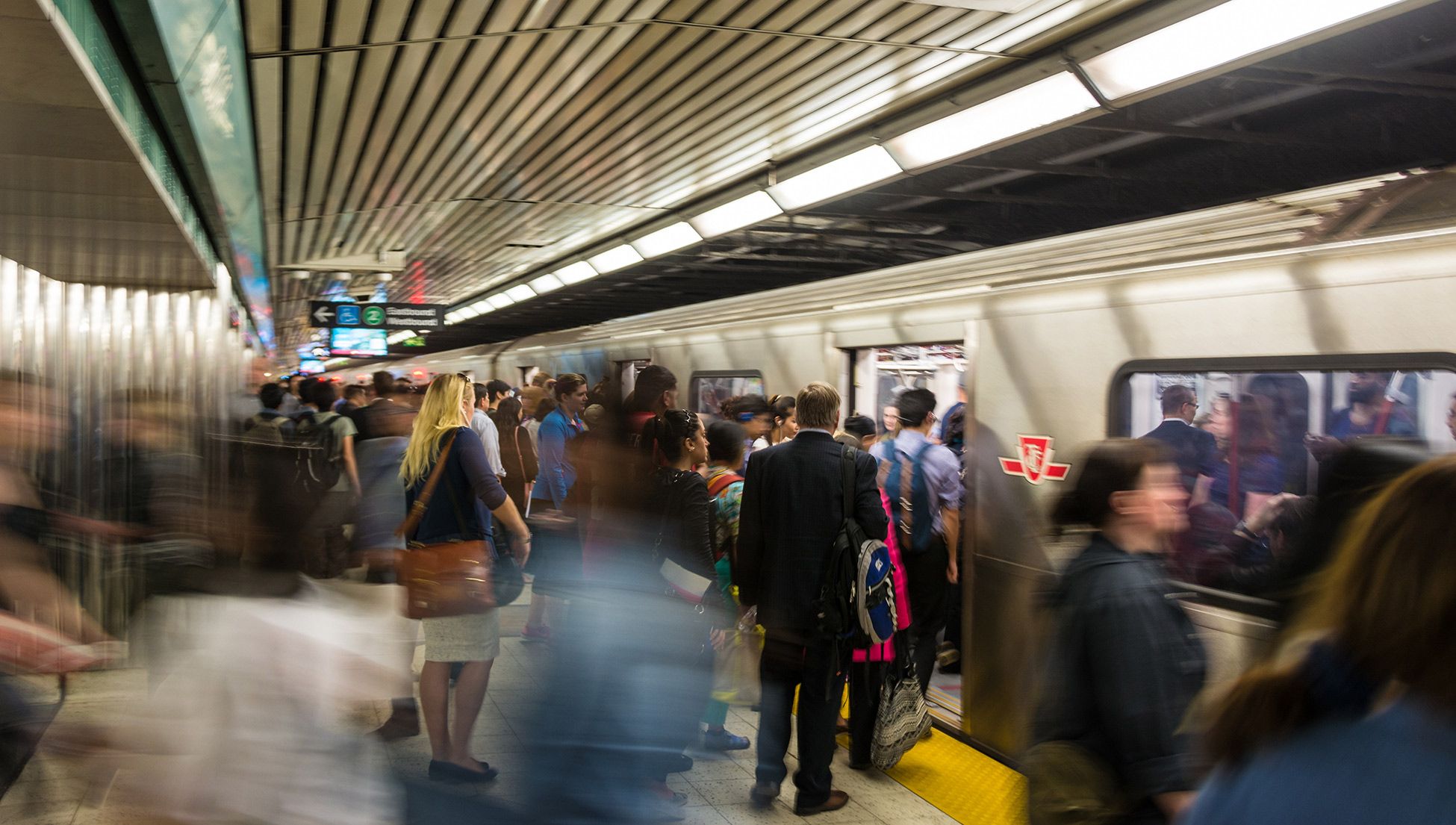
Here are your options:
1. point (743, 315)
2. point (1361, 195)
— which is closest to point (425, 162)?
point (743, 315)

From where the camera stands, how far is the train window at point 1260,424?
127 inches

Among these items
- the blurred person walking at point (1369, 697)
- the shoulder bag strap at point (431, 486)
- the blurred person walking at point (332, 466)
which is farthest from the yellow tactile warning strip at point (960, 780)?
the blurred person walking at point (332, 466)

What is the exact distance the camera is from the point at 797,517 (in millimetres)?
4238

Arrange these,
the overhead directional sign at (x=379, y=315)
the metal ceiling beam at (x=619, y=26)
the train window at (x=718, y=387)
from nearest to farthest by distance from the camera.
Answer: the metal ceiling beam at (x=619, y=26) → the train window at (x=718, y=387) → the overhead directional sign at (x=379, y=315)

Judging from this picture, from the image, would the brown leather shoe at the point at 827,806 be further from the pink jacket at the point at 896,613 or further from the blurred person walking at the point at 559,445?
the blurred person walking at the point at 559,445

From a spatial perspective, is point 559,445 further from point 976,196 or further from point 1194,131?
point 1194,131

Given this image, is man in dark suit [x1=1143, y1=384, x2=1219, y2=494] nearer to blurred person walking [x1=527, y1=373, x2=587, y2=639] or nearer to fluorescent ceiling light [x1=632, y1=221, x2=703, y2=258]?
blurred person walking [x1=527, y1=373, x2=587, y2=639]

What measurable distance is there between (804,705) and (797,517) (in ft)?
2.50

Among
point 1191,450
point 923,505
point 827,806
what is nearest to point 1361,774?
point 1191,450

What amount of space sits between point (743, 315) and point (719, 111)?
2.29 meters

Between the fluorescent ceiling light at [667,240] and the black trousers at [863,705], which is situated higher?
the fluorescent ceiling light at [667,240]

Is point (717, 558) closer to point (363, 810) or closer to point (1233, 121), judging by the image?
point (363, 810)

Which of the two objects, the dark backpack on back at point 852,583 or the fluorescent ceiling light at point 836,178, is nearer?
the dark backpack on back at point 852,583

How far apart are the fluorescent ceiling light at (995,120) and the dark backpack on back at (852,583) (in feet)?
7.01
